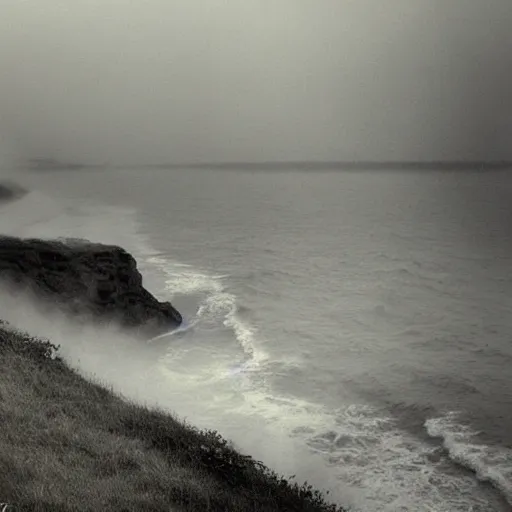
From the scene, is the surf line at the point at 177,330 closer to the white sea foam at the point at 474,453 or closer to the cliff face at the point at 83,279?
the cliff face at the point at 83,279

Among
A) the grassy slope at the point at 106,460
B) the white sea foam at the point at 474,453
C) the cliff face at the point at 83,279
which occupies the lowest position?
the grassy slope at the point at 106,460

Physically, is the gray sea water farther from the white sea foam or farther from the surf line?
the surf line

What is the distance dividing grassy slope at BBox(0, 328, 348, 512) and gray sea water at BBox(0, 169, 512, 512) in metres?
4.34

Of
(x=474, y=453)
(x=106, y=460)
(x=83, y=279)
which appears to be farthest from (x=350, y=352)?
(x=106, y=460)

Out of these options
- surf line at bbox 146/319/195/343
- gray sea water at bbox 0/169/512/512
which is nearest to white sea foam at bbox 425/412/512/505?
gray sea water at bbox 0/169/512/512

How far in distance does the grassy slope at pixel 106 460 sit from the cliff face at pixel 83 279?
418 inches

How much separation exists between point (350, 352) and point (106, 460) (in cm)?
1699

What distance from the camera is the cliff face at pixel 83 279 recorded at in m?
23.7

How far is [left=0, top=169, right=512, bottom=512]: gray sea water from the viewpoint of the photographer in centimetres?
1482

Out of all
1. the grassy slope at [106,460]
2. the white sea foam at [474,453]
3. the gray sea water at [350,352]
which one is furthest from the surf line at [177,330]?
the white sea foam at [474,453]

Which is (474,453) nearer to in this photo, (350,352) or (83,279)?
(350,352)

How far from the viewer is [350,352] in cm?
2469

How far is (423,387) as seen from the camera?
20.5m

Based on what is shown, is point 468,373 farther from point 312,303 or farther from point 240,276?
point 240,276
